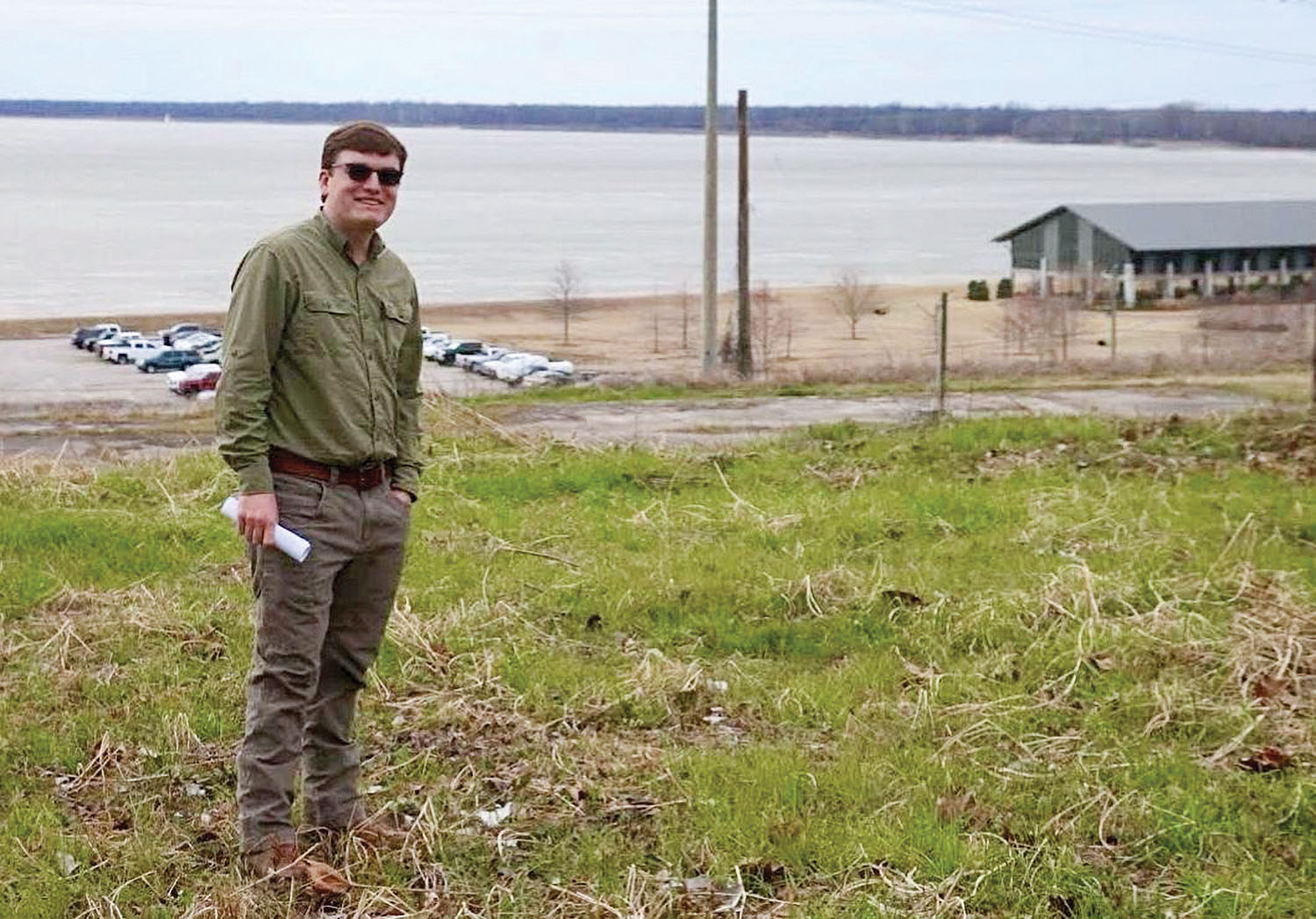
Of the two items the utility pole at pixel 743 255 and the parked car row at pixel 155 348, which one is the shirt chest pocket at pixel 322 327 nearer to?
the utility pole at pixel 743 255

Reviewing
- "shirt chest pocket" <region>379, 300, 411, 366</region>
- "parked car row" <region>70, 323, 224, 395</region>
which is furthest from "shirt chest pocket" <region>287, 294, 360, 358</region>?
"parked car row" <region>70, 323, 224, 395</region>

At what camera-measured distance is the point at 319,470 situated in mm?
4633

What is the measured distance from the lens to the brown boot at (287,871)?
473 centimetres

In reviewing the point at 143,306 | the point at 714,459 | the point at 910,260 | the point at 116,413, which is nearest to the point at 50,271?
the point at 143,306

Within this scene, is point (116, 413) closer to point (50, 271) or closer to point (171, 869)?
point (171, 869)

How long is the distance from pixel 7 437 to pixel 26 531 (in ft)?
24.5

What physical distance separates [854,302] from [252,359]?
167 ft

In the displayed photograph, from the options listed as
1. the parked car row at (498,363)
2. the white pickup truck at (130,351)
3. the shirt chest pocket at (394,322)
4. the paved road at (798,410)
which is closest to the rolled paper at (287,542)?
the shirt chest pocket at (394,322)

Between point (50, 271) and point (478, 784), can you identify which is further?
point (50, 271)

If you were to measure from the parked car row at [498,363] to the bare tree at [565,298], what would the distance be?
909 centimetres

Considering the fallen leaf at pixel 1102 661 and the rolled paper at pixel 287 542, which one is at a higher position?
the rolled paper at pixel 287 542

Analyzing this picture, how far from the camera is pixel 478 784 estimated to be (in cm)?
568

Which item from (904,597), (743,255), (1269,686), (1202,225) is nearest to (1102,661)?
(1269,686)

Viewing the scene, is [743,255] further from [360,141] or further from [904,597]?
[360,141]
